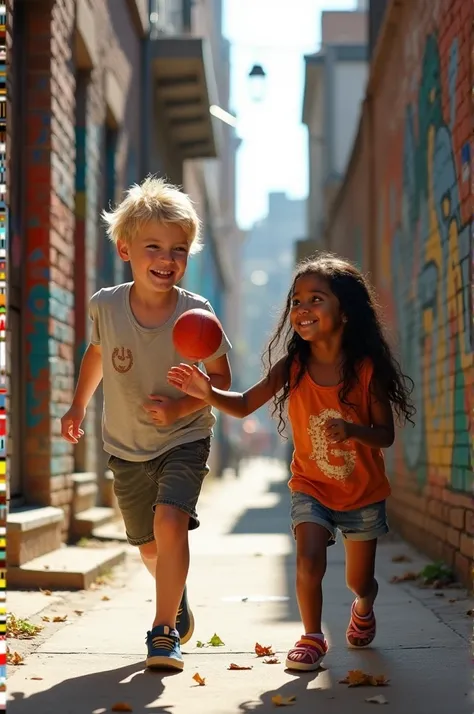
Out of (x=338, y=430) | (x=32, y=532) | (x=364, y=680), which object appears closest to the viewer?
(x=364, y=680)

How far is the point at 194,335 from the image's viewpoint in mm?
4391

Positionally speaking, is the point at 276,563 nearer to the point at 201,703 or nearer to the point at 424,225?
the point at 424,225

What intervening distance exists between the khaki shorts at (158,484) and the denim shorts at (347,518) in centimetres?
40

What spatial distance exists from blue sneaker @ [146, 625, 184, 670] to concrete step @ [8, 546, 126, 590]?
2548 millimetres

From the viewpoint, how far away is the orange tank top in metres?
4.62

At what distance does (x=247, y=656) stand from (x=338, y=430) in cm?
108

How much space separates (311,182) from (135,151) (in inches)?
957

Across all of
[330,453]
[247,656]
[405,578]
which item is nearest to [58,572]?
[405,578]

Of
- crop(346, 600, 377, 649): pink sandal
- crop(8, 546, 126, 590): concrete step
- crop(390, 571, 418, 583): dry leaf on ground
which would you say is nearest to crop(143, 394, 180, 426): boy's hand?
crop(346, 600, 377, 649): pink sandal

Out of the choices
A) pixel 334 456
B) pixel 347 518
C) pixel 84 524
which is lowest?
pixel 84 524

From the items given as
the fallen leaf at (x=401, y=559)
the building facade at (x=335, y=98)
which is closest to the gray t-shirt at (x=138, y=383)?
the fallen leaf at (x=401, y=559)

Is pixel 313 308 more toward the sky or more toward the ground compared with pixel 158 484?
more toward the sky

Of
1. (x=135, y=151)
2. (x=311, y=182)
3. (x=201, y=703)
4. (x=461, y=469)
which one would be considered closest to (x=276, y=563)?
(x=461, y=469)

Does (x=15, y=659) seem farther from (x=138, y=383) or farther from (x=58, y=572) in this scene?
(x=58, y=572)
